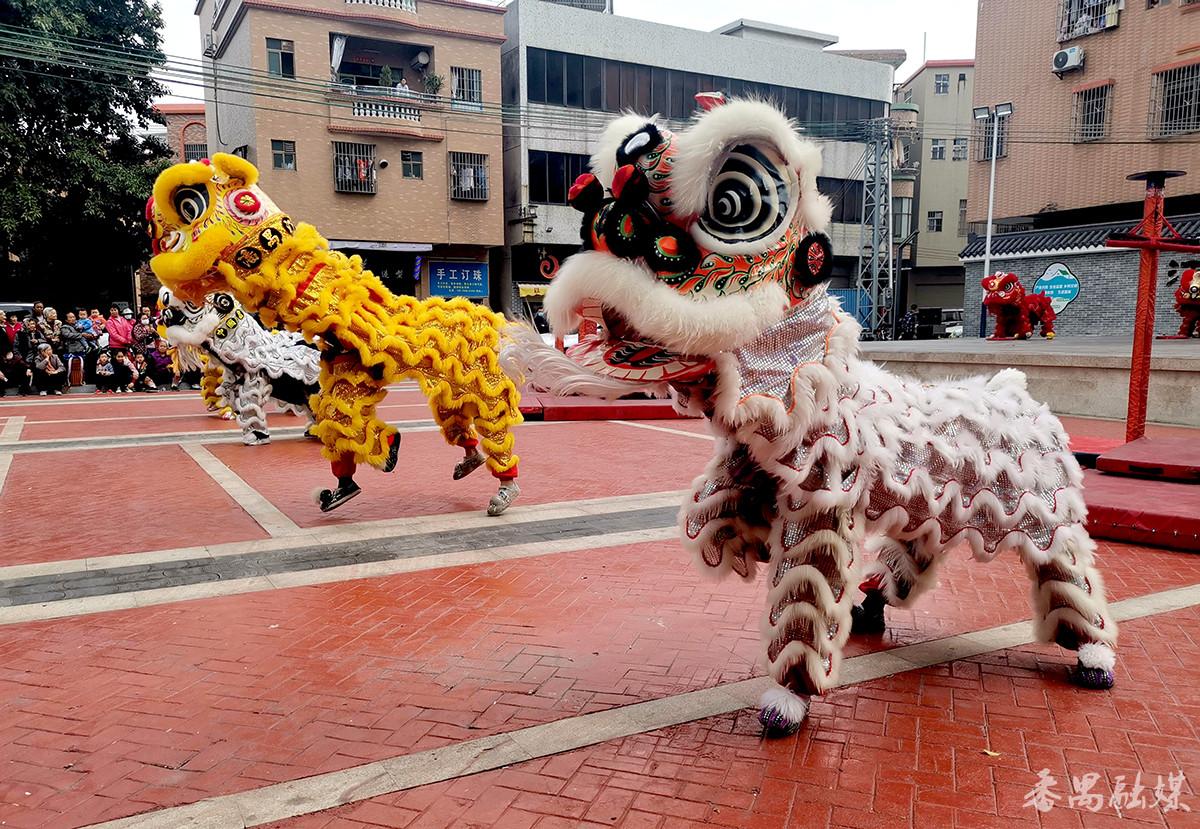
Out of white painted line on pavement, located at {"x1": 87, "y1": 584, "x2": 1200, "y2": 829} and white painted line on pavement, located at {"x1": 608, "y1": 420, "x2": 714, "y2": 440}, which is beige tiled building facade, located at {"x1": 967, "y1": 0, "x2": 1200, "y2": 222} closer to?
white painted line on pavement, located at {"x1": 608, "y1": 420, "x2": 714, "y2": 440}

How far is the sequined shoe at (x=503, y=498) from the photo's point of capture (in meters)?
6.81

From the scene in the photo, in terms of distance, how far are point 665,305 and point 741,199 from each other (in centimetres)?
48

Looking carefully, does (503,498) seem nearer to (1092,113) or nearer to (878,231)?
(878,231)

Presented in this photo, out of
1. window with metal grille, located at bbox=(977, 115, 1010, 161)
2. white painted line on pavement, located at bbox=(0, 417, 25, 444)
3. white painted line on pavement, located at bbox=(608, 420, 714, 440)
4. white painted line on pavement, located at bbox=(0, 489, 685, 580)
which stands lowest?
white painted line on pavement, located at bbox=(0, 417, 25, 444)

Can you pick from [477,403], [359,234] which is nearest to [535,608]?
[477,403]

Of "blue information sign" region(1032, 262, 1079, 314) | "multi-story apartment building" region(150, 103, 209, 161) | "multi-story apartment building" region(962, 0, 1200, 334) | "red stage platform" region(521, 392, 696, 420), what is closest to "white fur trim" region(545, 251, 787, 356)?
"red stage platform" region(521, 392, 696, 420)

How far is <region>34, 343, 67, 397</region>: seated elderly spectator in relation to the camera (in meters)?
17.4

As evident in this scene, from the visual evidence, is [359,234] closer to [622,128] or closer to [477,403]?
[477,403]

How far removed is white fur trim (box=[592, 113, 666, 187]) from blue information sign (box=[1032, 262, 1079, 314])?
80.9 ft

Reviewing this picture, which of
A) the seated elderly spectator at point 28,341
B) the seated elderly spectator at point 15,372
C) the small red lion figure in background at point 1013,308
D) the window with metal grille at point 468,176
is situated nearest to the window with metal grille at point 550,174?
the window with metal grille at point 468,176

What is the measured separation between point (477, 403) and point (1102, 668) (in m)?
4.67

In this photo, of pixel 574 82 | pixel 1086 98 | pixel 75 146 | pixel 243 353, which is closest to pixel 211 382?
pixel 243 353

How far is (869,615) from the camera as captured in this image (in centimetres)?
429

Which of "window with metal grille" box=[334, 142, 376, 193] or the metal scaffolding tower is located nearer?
"window with metal grille" box=[334, 142, 376, 193]
